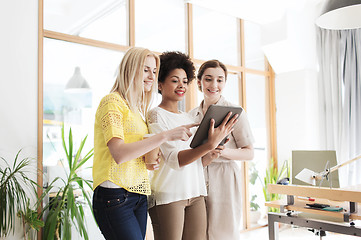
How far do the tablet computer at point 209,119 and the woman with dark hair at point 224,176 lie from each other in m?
0.24

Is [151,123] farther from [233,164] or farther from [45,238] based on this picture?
[45,238]

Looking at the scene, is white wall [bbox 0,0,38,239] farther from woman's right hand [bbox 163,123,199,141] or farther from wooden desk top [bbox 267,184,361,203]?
wooden desk top [bbox 267,184,361,203]

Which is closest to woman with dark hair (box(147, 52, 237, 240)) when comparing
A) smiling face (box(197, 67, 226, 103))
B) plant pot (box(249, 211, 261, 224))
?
smiling face (box(197, 67, 226, 103))

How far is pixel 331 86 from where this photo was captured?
14.4 feet

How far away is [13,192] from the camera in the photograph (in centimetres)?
215

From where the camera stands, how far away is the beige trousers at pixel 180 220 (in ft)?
4.87

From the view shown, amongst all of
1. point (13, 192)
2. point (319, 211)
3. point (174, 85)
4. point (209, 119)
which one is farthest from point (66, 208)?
point (319, 211)

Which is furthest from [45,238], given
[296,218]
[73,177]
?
[296,218]

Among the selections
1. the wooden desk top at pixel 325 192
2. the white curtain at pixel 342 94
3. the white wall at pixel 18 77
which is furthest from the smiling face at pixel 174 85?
the white curtain at pixel 342 94

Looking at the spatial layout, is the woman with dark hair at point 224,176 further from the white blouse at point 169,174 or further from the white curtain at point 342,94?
the white curtain at point 342,94

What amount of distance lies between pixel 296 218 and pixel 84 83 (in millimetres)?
2033

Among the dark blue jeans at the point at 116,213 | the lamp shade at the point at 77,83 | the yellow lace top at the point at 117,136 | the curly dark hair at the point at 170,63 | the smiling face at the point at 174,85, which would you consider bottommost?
the dark blue jeans at the point at 116,213

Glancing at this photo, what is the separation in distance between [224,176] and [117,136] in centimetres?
77

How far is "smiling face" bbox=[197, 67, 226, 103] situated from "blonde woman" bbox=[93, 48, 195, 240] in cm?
51
